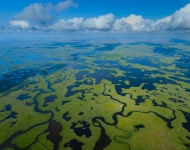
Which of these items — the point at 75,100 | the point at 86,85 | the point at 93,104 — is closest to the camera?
the point at 93,104

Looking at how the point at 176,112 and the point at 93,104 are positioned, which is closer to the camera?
the point at 176,112

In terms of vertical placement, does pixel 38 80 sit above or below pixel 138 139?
below

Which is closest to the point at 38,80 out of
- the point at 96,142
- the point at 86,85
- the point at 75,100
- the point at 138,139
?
the point at 86,85

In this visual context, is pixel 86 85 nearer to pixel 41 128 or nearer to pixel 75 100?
pixel 75 100

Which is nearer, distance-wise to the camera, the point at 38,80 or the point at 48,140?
the point at 48,140

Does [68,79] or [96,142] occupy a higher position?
[96,142]

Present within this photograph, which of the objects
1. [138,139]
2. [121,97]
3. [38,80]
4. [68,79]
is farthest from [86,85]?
[138,139]

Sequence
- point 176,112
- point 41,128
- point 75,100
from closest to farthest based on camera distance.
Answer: point 41,128, point 176,112, point 75,100

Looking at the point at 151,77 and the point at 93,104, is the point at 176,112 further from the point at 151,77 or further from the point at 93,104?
the point at 151,77

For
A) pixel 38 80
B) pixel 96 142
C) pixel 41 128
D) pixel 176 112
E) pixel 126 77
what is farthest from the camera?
pixel 126 77

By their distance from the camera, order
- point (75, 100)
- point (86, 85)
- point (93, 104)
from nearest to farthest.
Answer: point (93, 104) < point (75, 100) < point (86, 85)
